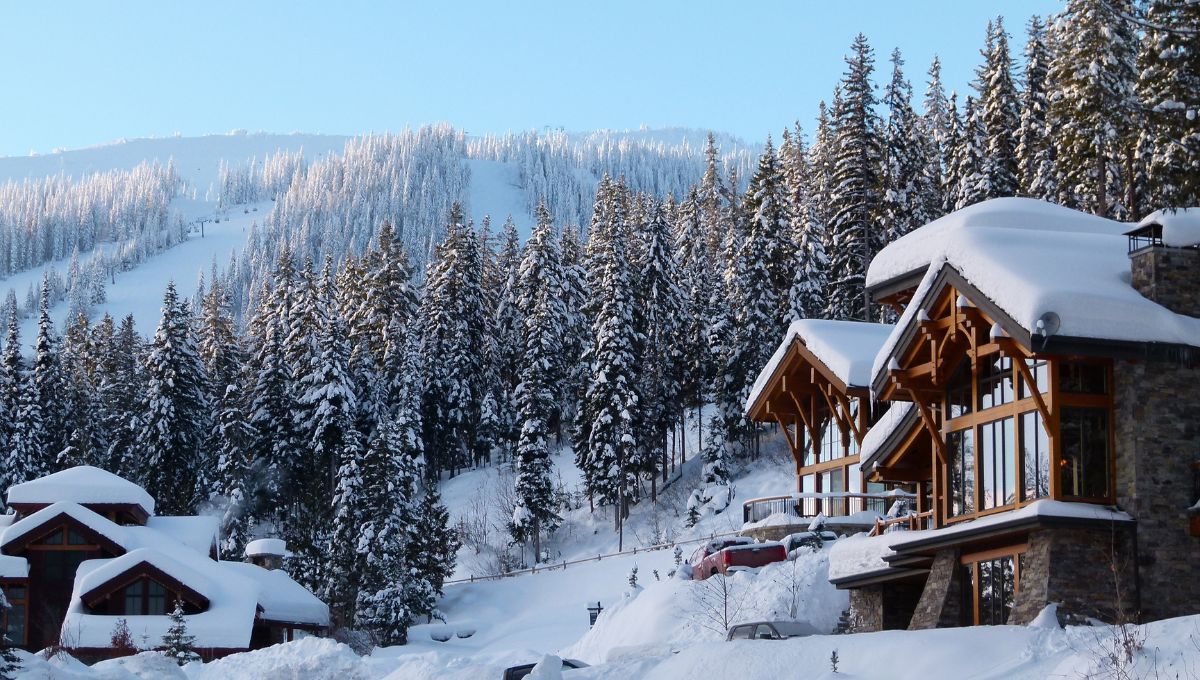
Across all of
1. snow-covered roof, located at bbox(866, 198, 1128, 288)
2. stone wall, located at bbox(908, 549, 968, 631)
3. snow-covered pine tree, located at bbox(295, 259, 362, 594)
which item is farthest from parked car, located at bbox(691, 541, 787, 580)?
snow-covered pine tree, located at bbox(295, 259, 362, 594)

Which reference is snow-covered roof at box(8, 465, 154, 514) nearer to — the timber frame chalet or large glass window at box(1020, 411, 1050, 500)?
the timber frame chalet

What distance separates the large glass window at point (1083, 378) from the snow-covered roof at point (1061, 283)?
1.03m

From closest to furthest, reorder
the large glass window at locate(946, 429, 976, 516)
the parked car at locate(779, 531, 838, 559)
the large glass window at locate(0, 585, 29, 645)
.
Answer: the large glass window at locate(946, 429, 976, 516)
the parked car at locate(779, 531, 838, 559)
the large glass window at locate(0, 585, 29, 645)

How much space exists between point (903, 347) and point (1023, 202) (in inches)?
191

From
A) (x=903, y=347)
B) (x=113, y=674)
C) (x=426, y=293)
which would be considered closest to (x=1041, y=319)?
(x=903, y=347)

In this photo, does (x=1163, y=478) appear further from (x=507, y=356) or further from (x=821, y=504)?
(x=507, y=356)

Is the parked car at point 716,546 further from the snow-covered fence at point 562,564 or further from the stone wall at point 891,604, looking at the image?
the snow-covered fence at point 562,564

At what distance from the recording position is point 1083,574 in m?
24.2

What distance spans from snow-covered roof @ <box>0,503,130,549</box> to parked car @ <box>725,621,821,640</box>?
33.3 m

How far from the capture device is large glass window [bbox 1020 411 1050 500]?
2509cm

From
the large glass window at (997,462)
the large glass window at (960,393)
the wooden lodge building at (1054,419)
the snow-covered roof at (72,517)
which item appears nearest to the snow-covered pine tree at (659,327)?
the snow-covered roof at (72,517)

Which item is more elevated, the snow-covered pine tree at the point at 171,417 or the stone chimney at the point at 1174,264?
the stone chimney at the point at 1174,264

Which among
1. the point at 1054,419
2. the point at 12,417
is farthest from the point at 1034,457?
the point at 12,417

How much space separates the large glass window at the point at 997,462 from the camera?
26125 mm
